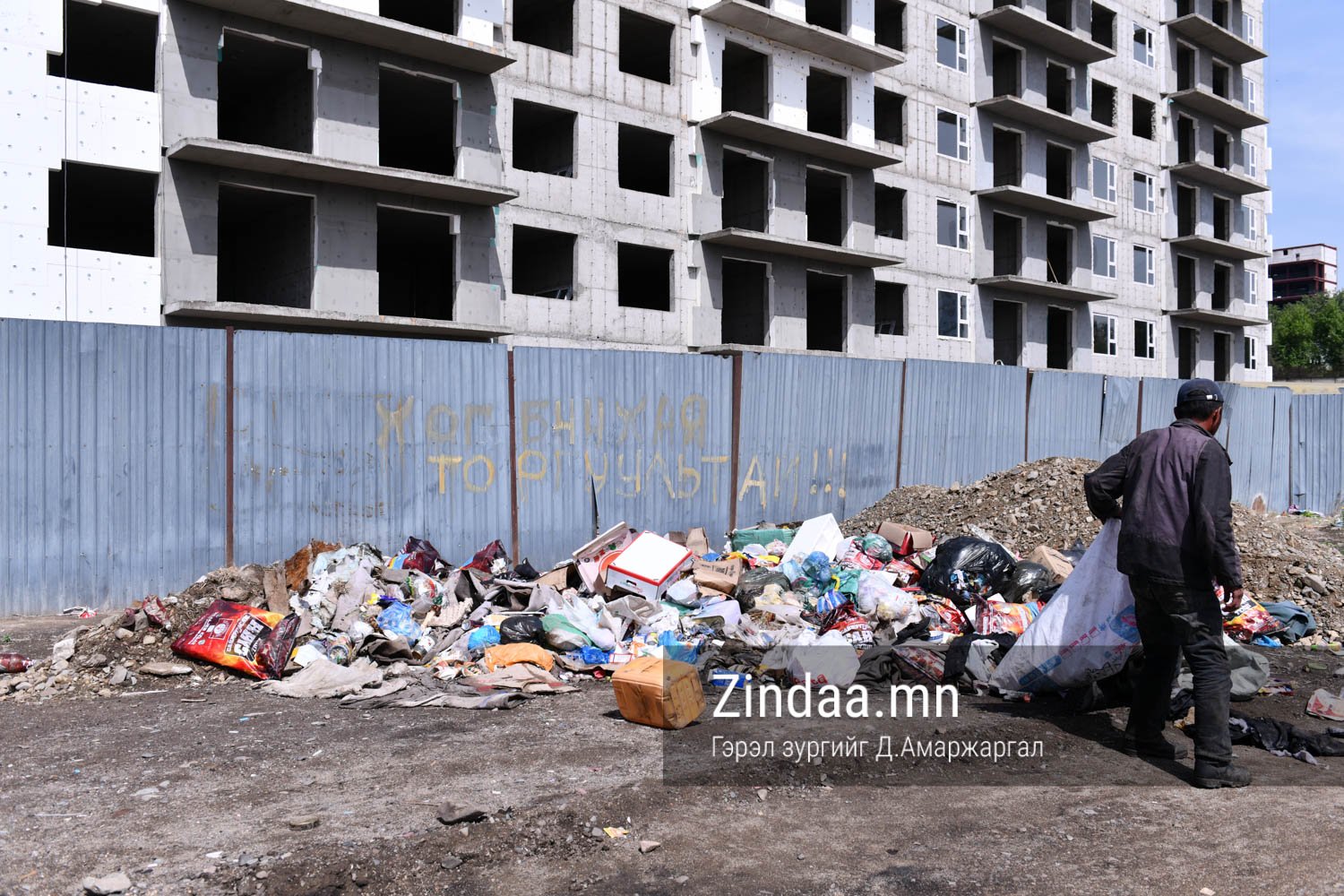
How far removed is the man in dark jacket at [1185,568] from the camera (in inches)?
192

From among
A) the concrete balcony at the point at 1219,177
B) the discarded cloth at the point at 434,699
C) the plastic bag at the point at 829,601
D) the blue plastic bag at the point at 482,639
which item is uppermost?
the concrete balcony at the point at 1219,177

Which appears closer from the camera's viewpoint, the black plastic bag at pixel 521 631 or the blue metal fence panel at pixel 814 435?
the black plastic bag at pixel 521 631

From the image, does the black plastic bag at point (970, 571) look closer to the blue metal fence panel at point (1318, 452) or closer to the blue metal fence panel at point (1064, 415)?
the blue metal fence panel at point (1064, 415)

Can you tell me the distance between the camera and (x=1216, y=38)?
129ft

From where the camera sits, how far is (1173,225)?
39.2 m

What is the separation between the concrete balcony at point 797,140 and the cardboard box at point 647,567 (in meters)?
17.1

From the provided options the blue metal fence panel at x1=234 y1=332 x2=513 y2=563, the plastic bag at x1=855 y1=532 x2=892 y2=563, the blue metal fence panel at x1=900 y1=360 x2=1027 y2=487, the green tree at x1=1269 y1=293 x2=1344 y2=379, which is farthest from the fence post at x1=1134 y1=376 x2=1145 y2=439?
the green tree at x1=1269 y1=293 x2=1344 y2=379

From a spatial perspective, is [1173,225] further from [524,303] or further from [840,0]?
[524,303]

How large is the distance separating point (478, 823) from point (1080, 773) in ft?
9.40

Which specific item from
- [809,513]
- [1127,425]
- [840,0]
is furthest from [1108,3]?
[809,513]

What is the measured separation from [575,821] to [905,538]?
25.3 ft

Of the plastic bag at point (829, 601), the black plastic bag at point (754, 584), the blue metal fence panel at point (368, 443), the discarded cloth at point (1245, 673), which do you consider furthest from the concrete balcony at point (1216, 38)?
the discarded cloth at point (1245, 673)

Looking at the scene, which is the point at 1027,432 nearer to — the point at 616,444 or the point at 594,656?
the point at 616,444

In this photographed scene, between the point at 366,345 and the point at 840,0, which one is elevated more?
the point at 840,0
